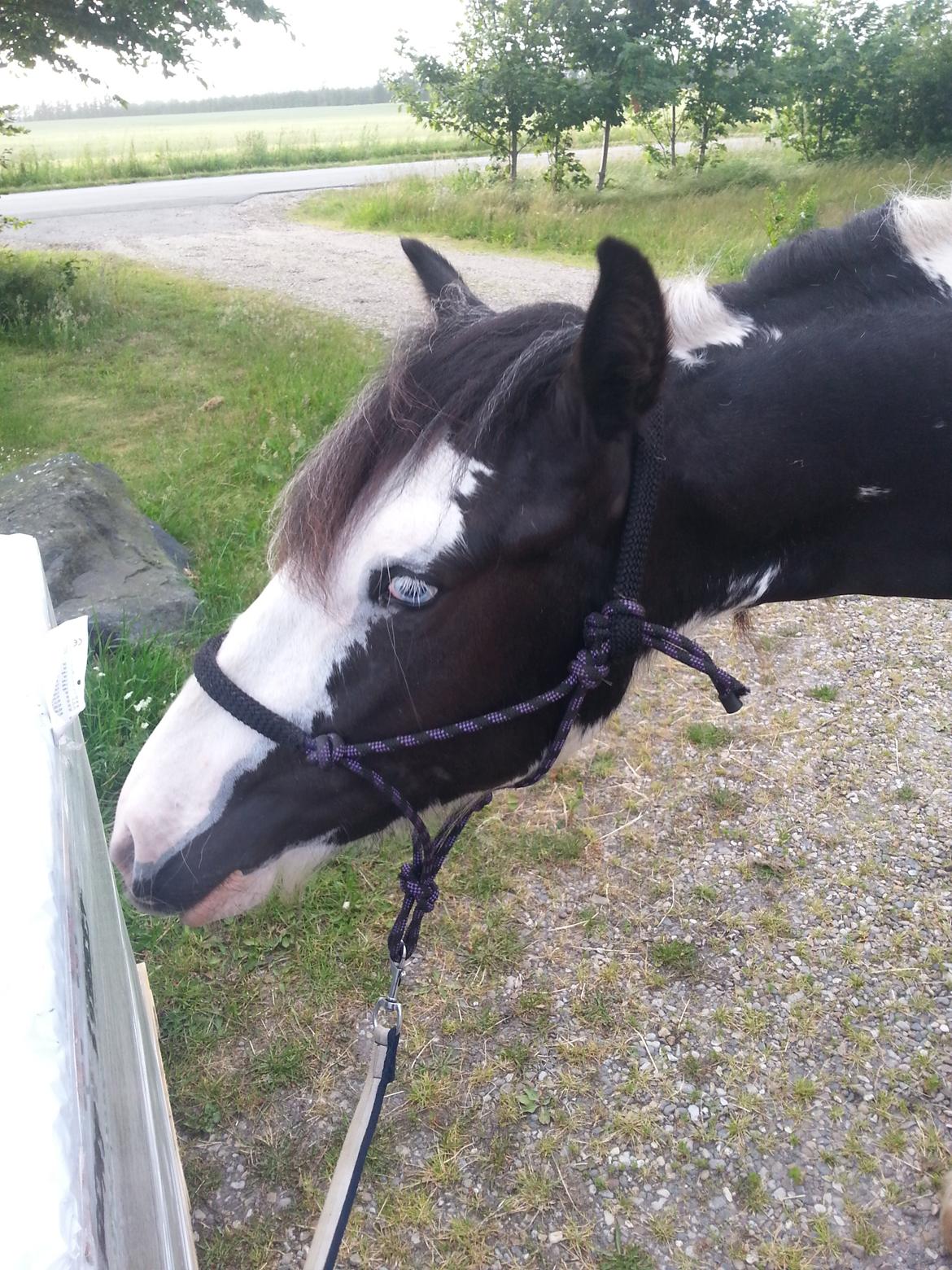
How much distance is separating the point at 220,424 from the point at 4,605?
486 cm

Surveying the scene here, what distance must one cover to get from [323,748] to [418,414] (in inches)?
24.0

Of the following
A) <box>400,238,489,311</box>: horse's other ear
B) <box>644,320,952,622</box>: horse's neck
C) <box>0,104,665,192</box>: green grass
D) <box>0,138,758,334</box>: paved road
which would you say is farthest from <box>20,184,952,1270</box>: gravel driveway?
<box>0,104,665,192</box>: green grass

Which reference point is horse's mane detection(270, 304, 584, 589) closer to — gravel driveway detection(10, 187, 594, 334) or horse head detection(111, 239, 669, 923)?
horse head detection(111, 239, 669, 923)

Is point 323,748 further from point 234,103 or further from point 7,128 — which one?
point 234,103

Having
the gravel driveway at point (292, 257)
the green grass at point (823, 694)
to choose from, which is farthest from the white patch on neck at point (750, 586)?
the gravel driveway at point (292, 257)

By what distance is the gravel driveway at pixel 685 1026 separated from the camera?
2027 millimetres

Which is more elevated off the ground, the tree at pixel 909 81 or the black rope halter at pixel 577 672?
the tree at pixel 909 81

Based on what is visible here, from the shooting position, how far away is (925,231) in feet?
5.32

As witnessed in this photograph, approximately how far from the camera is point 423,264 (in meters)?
1.82

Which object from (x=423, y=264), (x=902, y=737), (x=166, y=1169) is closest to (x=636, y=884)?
(x=902, y=737)

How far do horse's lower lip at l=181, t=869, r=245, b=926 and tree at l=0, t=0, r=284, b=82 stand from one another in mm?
8326

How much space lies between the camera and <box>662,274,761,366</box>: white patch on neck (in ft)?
4.96

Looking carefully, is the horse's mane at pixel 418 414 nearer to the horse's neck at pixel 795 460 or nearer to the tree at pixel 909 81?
the horse's neck at pixel 795 460

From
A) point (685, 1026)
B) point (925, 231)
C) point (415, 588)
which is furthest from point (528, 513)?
point (685, 1026)
